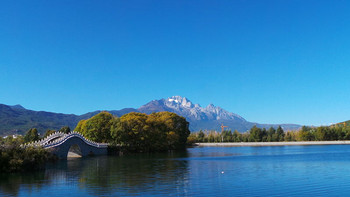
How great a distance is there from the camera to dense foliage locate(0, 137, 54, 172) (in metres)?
31.3

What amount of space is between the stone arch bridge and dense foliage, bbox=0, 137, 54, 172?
7.10 metres

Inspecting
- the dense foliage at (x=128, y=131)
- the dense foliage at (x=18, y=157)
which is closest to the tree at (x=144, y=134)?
the dense foliage at (x=128, y=131)

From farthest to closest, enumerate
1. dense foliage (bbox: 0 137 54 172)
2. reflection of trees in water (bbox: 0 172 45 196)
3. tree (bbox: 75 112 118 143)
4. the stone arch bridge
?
tree (bbox: 75 112 118 143) → the stone arch bridge → dense foliage (bbox: 0 137 54 172) → reflection of trees in water (bbox: 0 172 45 196)

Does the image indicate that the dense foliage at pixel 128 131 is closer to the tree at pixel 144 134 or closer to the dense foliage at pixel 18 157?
the tree at pixel 144 134

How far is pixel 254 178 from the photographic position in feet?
87.6

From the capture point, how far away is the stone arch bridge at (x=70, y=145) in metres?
48.2

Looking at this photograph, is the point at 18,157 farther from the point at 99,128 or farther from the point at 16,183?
the point at 99,128

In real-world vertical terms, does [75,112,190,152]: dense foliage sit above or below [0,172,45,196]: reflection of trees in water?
above

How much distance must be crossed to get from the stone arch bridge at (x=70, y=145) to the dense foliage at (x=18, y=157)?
23.3ft

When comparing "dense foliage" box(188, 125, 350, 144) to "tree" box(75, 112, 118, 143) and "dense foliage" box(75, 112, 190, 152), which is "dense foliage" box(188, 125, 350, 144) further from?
"tree" box(75, 112, 118, 143)

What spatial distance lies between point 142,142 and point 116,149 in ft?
22.8

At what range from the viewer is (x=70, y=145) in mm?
53625

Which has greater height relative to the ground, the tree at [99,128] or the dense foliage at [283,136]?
the tree at [99,128]

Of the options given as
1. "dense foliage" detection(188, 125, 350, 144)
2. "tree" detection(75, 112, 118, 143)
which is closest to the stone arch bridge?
"tree" detection(75, 112, 118, 143)
